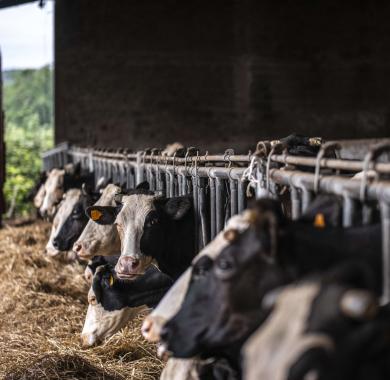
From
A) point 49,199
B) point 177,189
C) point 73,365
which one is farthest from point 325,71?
point 73,365

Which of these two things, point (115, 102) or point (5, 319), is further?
point (115, 102)

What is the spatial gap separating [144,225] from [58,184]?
3859 millimetres

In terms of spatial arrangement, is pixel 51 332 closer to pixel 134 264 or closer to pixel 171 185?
pixel 171 185

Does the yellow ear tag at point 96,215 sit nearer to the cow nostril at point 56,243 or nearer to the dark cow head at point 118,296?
the dark cow head at point 118,296

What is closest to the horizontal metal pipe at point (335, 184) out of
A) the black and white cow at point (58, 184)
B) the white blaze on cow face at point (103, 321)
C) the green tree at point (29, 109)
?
the white blaze on cow face at point (103, 321)

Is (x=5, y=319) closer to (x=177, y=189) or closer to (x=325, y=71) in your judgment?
(x=177, y=189)

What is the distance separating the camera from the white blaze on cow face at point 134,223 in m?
3.83

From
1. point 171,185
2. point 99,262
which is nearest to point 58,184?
point 99,262

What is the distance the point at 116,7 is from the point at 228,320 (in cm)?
1298

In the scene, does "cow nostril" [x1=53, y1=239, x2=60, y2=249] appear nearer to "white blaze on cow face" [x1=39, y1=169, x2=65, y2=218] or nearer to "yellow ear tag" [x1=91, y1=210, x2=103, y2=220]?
"yellow ear tag" [x1=91, y1=210, x2=103, y2=220]

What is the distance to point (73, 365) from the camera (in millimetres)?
4145

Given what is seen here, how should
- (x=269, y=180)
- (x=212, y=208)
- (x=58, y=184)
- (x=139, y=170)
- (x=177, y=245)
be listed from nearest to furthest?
1. (x=269, y=180)
2. (x=212, y=208)
3. (x=177, y=245)
4. (x=139, y=170)
5. (x=58, y=184)

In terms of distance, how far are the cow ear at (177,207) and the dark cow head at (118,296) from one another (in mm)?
514

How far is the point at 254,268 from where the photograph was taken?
6.52 feet
